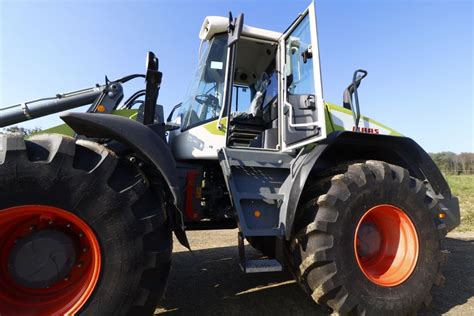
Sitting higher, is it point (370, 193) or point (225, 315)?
point (370, 193)

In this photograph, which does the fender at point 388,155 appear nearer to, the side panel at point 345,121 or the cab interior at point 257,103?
the side panel at point 345,121

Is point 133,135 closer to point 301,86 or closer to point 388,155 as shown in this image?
point 301,86

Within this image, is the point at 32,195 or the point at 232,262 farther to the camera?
the point at 232,262

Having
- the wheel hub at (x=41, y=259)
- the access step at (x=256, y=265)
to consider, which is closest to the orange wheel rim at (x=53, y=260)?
the wheel hub at (x=41, y=259)

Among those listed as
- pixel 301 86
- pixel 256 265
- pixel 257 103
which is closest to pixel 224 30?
pixel 257 103

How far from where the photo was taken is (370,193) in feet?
9.92

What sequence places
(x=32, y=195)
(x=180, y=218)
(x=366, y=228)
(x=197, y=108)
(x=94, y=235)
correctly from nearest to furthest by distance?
1. (x=32, y=195)
2. (x=94, y=235)
3. (x=180, y=218)
4. (x=366, y=228)
5. (x=197, y=108)

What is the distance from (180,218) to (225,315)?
1.13m

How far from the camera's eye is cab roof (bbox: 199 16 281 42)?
355cm

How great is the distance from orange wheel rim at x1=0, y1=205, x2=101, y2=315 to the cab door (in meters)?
2.06

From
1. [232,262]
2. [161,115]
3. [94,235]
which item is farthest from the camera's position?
[232,262]

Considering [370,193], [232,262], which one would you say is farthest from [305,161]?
[232,262]

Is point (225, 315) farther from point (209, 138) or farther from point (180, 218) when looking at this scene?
point (209, 138)

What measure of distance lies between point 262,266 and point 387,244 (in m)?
1.37
